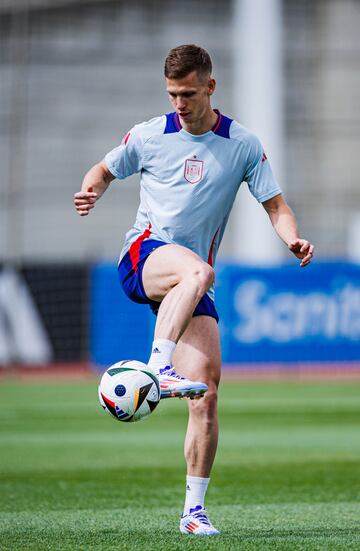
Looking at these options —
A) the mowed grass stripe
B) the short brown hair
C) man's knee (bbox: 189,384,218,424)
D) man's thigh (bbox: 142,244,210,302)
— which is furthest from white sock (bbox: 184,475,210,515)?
the short brown hair

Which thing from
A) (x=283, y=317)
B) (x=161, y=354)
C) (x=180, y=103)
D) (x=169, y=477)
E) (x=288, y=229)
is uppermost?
(x=180, y=103)

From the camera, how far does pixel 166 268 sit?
234 inches

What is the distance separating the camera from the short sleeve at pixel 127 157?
20.7 ft

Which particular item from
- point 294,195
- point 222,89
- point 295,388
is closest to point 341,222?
point 294,195

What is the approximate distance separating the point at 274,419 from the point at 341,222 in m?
17.6

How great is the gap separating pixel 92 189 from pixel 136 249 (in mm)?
389

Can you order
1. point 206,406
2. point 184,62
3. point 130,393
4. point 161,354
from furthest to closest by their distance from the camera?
point 206,406
point 184,62
point 161,354
point 130,393

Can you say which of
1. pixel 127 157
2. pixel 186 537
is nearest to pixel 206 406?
pixel 186 537

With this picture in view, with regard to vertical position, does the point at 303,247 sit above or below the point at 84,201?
below

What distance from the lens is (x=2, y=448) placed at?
1103 cm

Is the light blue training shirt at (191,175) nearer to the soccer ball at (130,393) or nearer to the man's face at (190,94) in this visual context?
the man's face at (190,94)

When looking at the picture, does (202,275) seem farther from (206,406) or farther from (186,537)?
(186,537)

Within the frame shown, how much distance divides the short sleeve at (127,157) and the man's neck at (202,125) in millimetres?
271

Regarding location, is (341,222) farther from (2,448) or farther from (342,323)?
(2,448)
